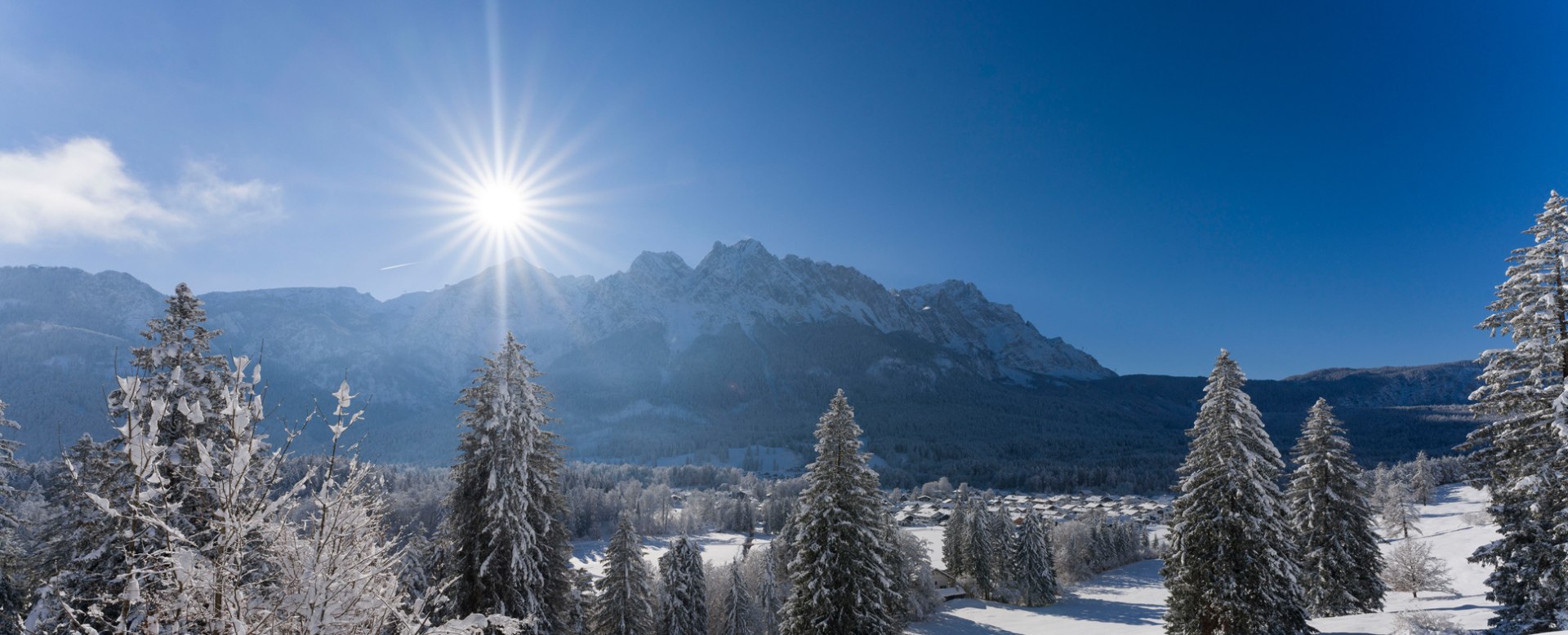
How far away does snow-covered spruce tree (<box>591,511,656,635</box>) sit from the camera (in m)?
27.1

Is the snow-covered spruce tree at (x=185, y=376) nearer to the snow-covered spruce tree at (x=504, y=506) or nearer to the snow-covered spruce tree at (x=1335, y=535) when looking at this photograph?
the snow-covered spruce tree at (x=504, y=506)

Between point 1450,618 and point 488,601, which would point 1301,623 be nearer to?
point 1450,618

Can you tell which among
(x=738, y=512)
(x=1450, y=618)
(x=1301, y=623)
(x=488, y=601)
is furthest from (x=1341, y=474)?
(x=738, y=512)

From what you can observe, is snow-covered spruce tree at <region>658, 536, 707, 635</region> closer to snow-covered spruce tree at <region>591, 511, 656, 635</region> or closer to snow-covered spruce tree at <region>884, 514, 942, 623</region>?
snow-covered spruce tree at <region>591, 511, 656, 635</region>

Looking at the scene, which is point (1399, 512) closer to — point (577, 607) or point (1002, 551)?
point (1002, 551)

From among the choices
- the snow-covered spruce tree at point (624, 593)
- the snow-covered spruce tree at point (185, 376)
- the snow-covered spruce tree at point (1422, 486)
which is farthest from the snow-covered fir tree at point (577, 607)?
the snow-covered spruce tree at point (1422, 486)

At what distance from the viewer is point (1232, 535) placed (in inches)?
766

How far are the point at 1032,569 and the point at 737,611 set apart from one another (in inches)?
1414

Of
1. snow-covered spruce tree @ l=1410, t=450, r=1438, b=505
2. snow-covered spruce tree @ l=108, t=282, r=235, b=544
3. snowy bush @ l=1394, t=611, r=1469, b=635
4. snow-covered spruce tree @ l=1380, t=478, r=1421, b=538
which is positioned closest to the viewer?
snow-covered spruce tree @ l=108, t=282, r=235, b=544

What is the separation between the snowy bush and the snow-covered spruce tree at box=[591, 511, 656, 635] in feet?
86.4

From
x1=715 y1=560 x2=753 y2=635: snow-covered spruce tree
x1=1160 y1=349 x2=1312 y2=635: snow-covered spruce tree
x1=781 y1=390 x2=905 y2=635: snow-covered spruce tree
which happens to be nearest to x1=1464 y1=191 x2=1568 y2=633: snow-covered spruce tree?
x1=1160 y1=349 x2=1312 y2=635: snow-covered spruce tree

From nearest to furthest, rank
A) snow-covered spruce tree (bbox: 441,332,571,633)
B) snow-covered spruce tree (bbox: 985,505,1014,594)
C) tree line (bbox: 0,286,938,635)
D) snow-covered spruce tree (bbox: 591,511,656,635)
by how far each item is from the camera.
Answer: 1. tree line (bbox: 0,286,938,635)
2. snow-covered spruce tree (bbox: 441,332,571,633)
3. snow-covered spruce tree (bbox: 591,511,656,635)
4. snow-covered spruce tree (bbox: 985,505,1014,594)

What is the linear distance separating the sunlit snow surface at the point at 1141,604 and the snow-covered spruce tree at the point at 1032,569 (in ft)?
3.74

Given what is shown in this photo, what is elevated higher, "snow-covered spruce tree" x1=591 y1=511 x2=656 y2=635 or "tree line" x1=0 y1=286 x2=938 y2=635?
"tree line" x1=0 y1=286 x2=938 y2=635
